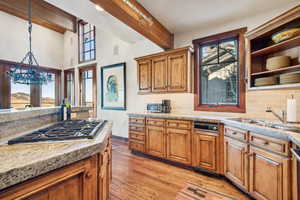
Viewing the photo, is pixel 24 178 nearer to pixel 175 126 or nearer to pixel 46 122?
pixel 46 122

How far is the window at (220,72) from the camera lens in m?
2.77

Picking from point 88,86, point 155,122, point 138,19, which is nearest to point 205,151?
point 155,122

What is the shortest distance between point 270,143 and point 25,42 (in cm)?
716

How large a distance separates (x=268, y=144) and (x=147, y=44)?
339 cm

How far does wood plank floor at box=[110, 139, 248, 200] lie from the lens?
2033 millimetres

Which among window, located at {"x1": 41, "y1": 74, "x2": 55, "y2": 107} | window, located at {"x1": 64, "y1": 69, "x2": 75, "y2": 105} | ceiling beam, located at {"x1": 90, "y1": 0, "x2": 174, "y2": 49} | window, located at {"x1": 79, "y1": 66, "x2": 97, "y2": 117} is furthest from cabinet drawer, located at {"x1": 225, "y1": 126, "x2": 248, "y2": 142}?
window, located at {"x1": 41, "y1": 74, "x2": 55, "y2": 107}

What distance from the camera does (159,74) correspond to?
338cm

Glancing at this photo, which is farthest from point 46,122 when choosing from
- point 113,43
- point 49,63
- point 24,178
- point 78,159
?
point 49,63

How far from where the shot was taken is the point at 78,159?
0.89 m

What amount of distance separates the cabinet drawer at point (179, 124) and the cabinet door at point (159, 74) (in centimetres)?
77

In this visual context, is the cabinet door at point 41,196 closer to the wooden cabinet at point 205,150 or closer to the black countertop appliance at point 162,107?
the wooden cabinet at point 205,150

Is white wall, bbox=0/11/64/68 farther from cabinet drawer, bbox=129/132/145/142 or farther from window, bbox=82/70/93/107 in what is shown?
cabinet drawer, bbox=129/132/145/142

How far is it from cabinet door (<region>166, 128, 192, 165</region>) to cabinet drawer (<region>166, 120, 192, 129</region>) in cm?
7

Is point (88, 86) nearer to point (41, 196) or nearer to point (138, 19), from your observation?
point (138, 19)
